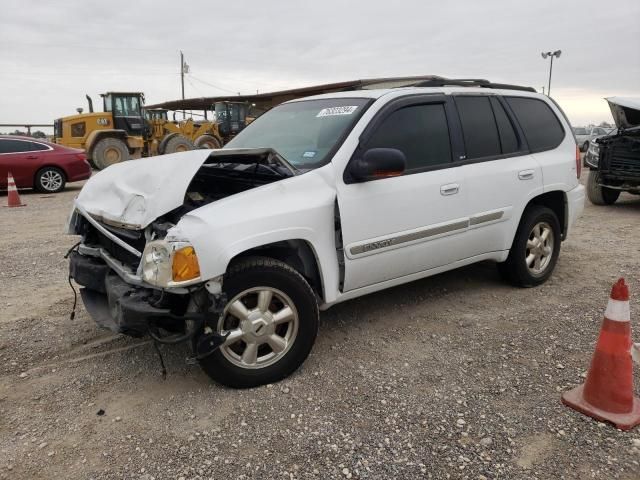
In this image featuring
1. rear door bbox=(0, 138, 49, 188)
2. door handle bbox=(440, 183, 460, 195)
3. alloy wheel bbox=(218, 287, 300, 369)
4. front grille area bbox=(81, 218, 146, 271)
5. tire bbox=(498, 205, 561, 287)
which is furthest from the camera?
rear door bbox=(0, 138, 49, 188)

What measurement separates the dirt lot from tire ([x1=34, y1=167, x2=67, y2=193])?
8780 millimetres

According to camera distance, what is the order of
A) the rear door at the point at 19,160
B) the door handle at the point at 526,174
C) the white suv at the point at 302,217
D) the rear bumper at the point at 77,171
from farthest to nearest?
the rear bumper at the point at 77,171
the rear door at the point at 19,160
the door handle at the point at 526,174
the white suv at the point at 302,217

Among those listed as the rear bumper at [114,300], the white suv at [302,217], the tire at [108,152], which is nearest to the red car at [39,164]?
the tire at [108,152]

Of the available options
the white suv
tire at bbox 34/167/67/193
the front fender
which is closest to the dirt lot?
the white suv

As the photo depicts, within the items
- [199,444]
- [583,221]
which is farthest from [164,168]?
[583,221]

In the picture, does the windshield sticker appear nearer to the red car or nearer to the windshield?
the windshield

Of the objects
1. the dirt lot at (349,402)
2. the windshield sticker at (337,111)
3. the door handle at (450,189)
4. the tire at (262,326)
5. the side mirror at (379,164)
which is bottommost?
the dirt lot at (349,402)

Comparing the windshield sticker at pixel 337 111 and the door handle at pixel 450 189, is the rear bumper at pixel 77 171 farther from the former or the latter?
the door handle at pixel 450 189

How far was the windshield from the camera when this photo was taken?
3.56 m

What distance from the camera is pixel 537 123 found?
15.5 feet

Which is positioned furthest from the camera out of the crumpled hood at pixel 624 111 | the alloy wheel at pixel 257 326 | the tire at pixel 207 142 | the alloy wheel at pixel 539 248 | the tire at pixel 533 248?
the tire at pixel 207 142

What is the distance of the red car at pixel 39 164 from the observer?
11703 millimetres

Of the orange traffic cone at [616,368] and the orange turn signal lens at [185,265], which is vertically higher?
the orange turn signal lens at [185,265]

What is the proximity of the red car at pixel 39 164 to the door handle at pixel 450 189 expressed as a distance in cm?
1117
